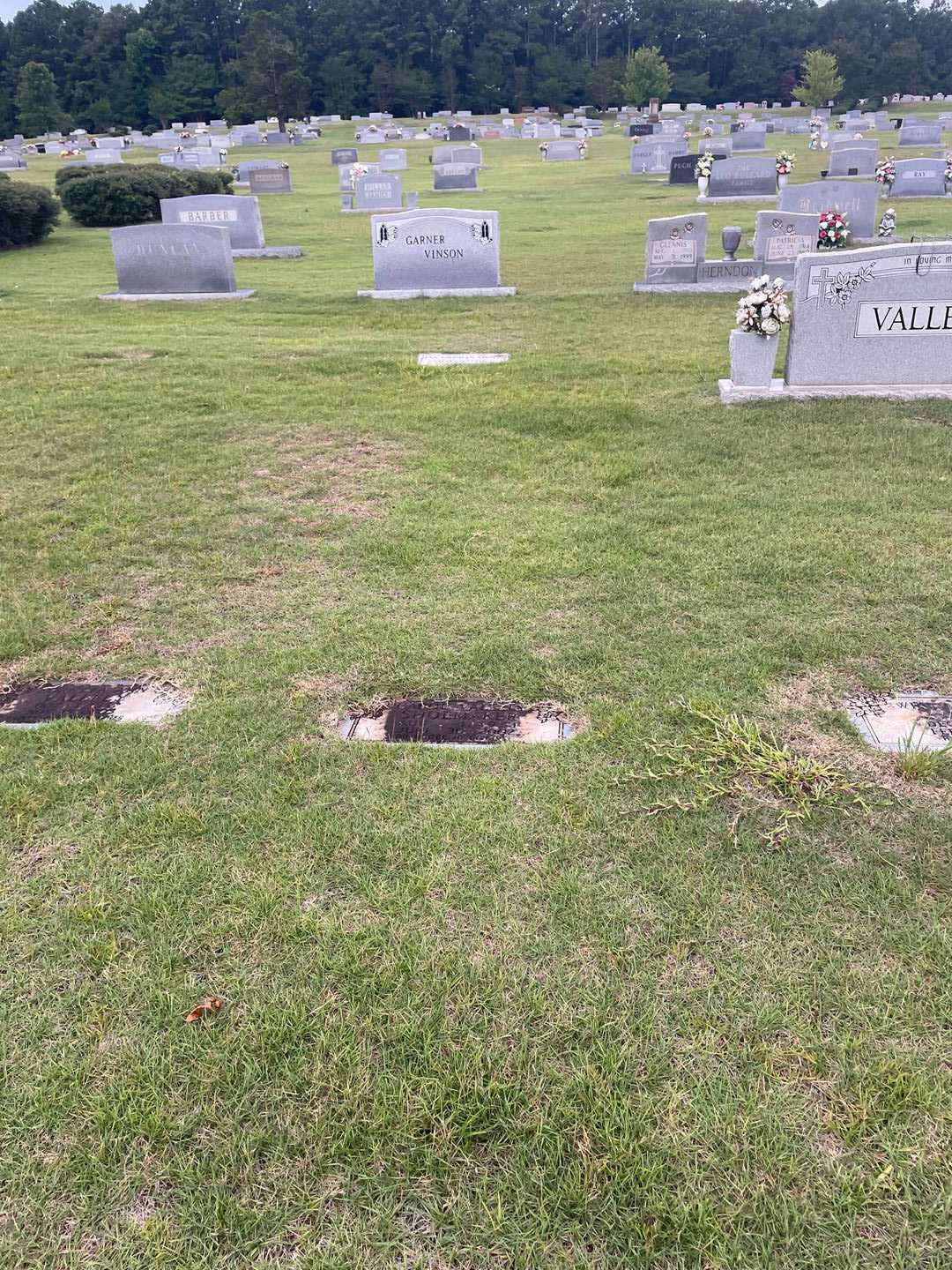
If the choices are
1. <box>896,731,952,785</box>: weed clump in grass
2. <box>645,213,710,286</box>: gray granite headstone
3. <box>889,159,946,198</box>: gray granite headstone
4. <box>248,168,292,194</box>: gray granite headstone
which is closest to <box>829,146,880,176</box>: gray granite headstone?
<box>889,159,946,198</box>: gray granite headstone

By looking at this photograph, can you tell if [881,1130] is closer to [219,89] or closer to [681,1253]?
[681,1253]

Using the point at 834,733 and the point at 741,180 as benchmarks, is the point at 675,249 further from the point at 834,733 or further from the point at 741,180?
the point at 741,180

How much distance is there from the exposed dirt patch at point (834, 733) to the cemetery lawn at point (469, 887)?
0.06 ft

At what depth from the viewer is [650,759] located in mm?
3303

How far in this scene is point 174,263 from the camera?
12.8 meters

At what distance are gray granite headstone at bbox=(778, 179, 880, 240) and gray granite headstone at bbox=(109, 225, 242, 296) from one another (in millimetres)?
10586

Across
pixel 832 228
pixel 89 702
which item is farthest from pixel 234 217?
pixel 89 702

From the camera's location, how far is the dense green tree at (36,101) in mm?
55062

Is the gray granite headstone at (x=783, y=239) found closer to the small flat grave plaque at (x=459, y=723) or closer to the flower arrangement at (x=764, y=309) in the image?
the flower arrangement at (x=764, y=309)

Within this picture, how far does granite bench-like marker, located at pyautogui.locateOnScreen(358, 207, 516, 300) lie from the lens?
12.4m

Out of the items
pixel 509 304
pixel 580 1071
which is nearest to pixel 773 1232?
pixel 580 1071

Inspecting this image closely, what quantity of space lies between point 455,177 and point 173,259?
18.3 m

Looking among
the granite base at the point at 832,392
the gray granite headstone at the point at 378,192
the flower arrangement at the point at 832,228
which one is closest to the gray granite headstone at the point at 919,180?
the gray granite headstone at the point at 378,192

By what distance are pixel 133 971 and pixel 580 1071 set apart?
4.16 ft
